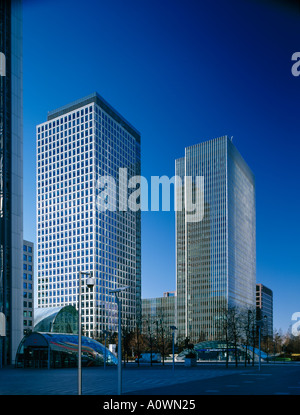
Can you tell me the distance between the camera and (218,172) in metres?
189

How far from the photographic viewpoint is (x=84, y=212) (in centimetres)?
17088

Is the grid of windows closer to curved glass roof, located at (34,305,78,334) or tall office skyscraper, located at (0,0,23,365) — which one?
curved glass roof, located at (34,305,78,334)

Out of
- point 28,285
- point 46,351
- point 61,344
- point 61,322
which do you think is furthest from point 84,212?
point 46,351

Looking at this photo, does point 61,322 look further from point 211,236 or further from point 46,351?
point 211,236

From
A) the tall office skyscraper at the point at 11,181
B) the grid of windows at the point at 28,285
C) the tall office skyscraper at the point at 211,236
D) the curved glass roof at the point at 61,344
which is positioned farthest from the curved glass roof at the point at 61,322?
the tall office skyscraper at the point at 211,236

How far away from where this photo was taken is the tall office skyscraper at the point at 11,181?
267ft

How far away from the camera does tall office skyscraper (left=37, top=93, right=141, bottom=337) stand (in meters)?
168

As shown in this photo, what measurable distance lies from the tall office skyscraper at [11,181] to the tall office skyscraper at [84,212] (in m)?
78.1

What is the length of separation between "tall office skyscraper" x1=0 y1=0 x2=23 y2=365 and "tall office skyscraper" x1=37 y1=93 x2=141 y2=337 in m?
78.1

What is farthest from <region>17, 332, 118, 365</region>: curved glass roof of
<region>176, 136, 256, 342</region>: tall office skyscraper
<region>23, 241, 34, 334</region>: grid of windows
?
<region>176, 136, 256, 342</region>: tall office skyscraper
